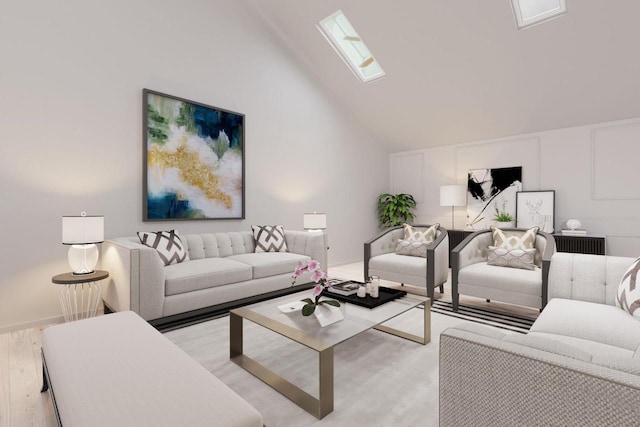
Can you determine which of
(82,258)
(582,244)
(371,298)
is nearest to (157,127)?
(82,258)

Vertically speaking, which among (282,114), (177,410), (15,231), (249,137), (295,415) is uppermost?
(282,114)

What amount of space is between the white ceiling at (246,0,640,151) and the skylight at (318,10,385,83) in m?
0.11

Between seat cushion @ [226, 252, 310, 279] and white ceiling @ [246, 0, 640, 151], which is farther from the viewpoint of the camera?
→ white ceiling @ [246, 0, 640, 151]

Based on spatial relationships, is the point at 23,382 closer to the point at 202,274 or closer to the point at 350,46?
the point at 202,274

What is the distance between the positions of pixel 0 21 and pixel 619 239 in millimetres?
7238

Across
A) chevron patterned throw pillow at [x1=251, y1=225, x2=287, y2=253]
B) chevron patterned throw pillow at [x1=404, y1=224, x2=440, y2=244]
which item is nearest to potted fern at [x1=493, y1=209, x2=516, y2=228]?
chevron patterned throw pillow at [x1=404, y1=224, x2=440, y2=244]

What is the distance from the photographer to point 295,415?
1626 mm

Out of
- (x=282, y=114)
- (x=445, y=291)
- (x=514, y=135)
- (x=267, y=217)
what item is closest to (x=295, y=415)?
(x=445, y=291)

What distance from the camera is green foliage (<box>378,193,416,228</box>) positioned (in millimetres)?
6281

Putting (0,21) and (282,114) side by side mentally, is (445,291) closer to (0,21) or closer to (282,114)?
(282,114)

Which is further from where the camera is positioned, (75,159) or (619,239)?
(619,239)

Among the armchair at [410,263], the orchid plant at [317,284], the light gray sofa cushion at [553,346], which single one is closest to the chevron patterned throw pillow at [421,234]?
the armchair at [410,263]

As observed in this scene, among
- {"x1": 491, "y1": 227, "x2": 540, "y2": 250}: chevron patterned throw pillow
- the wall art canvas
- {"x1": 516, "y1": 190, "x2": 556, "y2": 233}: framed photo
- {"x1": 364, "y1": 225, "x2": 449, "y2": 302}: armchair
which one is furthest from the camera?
the wall art canvas

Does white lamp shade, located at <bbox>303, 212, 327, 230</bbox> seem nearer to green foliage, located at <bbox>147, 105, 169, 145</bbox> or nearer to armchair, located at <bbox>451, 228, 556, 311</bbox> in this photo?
armchair, located at <bbox>451, 228, 556, 311</bbox>
